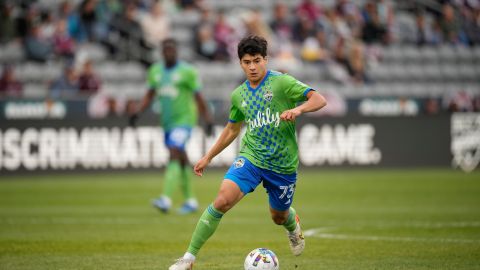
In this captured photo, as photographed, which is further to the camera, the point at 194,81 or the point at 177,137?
the point at 194,81

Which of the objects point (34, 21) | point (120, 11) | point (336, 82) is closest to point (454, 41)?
point (336, 82)

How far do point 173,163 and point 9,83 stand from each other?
1001 centimetres

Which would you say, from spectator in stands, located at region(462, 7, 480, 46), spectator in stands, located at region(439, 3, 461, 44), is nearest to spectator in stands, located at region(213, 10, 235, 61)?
spectator in stands, located at region(439, 3, 461, 44)

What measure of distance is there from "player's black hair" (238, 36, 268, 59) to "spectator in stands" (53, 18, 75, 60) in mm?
17101

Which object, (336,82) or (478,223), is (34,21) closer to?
(336,82)

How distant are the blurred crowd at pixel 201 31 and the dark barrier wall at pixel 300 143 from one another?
5.07 ft

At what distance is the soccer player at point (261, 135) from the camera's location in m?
8.04

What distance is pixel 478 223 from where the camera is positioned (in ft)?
41.0

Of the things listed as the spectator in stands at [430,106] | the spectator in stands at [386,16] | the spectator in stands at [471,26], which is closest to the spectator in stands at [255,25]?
the spectator in stands at [386,16]

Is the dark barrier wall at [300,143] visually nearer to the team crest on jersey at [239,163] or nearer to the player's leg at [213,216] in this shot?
the team crest on jersey at [239,163]

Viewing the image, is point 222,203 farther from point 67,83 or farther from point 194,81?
point 67,83

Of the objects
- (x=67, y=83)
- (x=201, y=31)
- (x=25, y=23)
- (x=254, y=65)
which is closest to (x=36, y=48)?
(x=25, y=23)

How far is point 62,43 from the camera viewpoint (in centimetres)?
2447

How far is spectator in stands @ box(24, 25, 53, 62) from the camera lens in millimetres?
24516
